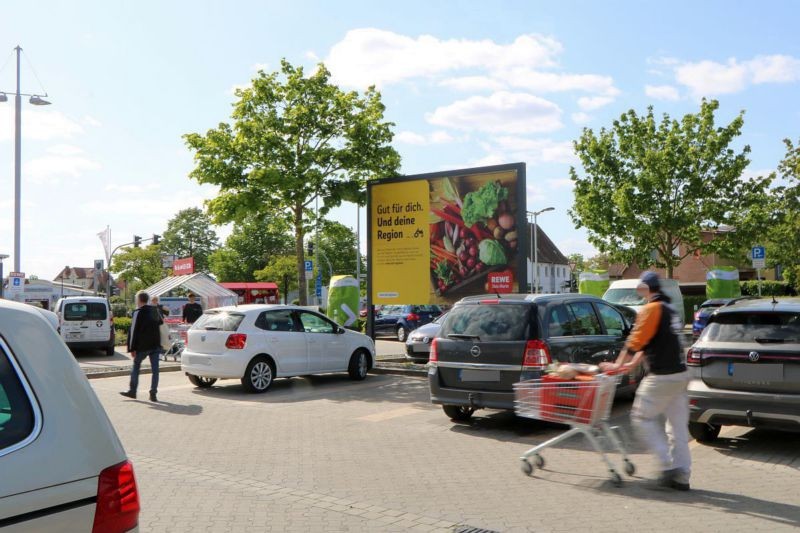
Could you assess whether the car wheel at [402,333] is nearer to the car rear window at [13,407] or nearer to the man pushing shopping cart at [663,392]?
the man pushing shopping cart at [663,392]

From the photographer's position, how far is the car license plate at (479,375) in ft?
29.3

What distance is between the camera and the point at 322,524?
18.2 ft

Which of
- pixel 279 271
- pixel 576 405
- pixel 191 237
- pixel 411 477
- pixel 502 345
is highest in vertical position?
pixel 191 237

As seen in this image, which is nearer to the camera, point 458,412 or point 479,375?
point 479,375

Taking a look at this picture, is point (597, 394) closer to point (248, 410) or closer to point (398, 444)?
point (398, 444)

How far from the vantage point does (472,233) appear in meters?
16.0

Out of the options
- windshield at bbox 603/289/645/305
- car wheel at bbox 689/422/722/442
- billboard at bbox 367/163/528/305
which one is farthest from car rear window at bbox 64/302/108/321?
car wheel at bbox 689/422/722/442

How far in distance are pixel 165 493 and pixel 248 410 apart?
4.86m

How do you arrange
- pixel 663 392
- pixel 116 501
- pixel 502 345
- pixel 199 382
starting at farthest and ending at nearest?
pixel 199 382
pixel 502 345
pixel 663 392
pixel 116 501

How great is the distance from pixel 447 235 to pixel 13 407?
14269 millimetres

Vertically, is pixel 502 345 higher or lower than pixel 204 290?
lower

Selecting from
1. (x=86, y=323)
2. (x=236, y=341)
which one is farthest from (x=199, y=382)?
(x=86, y=323)

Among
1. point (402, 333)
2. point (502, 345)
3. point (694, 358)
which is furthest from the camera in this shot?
point (402, 333)

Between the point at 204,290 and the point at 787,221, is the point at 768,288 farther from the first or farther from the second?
the point at 204,290
